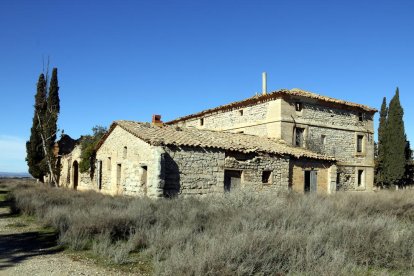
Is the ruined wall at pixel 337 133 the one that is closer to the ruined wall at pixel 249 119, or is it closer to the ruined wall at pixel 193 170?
the ruined wall at pixel 249 119

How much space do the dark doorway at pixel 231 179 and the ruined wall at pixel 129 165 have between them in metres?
3.40

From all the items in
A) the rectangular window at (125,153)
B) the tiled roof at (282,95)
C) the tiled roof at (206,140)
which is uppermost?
the tiled roof at (282,95)

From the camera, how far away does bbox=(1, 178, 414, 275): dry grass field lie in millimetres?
5801

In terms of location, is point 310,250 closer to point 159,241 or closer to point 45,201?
point 159,241

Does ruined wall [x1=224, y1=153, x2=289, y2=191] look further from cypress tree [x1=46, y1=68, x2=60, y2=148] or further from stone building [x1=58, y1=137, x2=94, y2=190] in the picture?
cypress tree [x1=46, y1=68, x2=60, y2=148]

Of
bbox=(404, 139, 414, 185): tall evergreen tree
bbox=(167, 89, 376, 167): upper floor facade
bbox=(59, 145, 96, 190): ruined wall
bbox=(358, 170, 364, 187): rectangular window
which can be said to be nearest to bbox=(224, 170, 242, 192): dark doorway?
bbox=(167, 89, 376, 167): upper floor facade

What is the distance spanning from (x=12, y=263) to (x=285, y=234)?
5.06m

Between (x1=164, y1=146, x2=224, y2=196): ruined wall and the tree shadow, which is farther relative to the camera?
(x1=164, y1=146, x2=224, y2=196): ruined wall

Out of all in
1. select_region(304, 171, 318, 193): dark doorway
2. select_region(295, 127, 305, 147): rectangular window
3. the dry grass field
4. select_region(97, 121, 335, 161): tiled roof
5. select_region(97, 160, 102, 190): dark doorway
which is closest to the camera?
the dry grass field

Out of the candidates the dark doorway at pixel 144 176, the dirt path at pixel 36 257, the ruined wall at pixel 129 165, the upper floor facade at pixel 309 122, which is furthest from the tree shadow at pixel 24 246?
the upper floor facade at pixel 309 122

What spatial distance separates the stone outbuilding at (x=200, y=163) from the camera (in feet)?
50.5

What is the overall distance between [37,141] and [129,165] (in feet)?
50.4

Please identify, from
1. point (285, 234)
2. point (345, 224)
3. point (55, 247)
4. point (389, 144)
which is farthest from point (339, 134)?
point (55, 247)

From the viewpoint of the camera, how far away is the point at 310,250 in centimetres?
629
